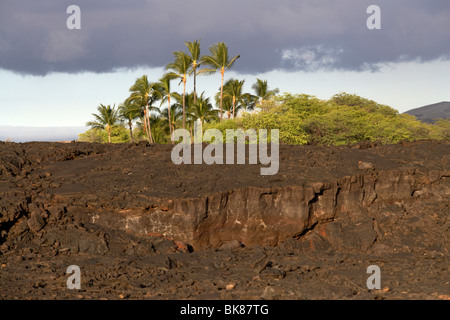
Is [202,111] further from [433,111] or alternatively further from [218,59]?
[433,111]

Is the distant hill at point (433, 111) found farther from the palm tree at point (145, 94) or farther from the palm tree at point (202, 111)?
the palm tree at point (145, 94)

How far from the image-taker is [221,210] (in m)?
15.4

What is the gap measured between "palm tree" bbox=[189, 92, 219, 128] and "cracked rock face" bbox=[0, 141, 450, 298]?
25.7m

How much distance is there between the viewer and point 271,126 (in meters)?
34.9

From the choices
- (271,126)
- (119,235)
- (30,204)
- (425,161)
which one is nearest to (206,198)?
(119,235)

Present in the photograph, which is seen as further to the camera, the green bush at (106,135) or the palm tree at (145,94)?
the green bush at (106,135)

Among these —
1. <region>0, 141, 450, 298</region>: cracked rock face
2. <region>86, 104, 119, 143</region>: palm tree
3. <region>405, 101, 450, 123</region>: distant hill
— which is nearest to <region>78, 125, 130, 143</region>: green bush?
<region>86, 104, 119, 143</region>: palm tree

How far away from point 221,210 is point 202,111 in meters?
29.0

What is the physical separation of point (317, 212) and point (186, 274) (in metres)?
5.67

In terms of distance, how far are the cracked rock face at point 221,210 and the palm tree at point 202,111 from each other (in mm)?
25732

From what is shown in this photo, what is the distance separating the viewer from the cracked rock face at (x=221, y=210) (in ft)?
47.0

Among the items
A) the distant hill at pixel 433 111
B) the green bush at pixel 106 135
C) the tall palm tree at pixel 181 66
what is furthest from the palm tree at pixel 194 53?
the distant hill at pixel 433 111
